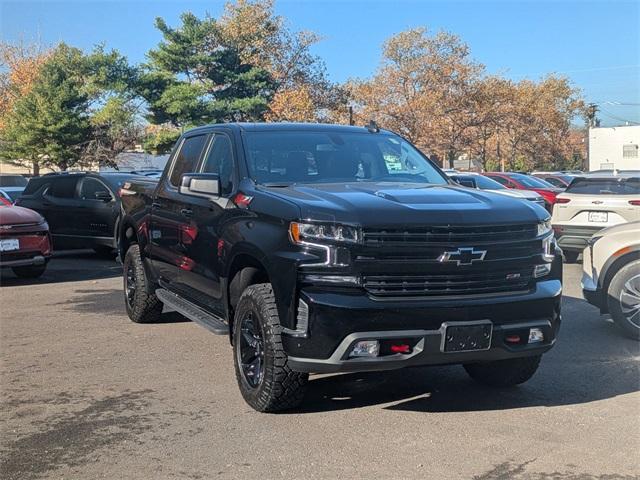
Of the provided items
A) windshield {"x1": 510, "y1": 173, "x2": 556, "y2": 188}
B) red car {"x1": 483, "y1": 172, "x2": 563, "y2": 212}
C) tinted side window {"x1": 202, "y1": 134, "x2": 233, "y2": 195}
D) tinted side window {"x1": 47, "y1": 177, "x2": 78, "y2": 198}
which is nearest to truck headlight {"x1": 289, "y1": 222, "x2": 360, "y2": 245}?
tinted side window {"x1": 202, "y1": 134, "x2": 233, "y2": 195}

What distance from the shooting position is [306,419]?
4594mm

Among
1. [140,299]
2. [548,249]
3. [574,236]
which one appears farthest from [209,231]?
[574,236]

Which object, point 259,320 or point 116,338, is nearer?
point 259,320

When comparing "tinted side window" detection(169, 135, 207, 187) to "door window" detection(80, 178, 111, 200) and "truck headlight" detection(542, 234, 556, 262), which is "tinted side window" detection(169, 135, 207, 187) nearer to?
"truck headlight" detection(542, 234, 556, 262)

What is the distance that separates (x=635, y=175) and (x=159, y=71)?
→ 34.4 metres

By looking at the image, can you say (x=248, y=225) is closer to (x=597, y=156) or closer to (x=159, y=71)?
(x=159, y=71)

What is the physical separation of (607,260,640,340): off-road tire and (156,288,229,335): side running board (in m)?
3.84

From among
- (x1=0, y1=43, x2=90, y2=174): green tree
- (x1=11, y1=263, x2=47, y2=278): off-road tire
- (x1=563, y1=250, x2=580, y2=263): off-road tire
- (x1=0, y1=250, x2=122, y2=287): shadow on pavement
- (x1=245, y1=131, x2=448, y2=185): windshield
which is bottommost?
(x1=563, y1=250, x2=580, y2=263): off-road tire

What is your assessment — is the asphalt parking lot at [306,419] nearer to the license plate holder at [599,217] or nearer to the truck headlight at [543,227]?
the truck headlight at [543,227]

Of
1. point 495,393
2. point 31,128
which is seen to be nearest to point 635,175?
point 495,393

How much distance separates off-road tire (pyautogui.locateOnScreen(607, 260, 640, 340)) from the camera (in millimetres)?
6711

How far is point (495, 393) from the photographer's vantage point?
204 inches

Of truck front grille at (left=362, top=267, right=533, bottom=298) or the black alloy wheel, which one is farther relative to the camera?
the black alloy wheel

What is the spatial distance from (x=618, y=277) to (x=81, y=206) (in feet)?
31.8
